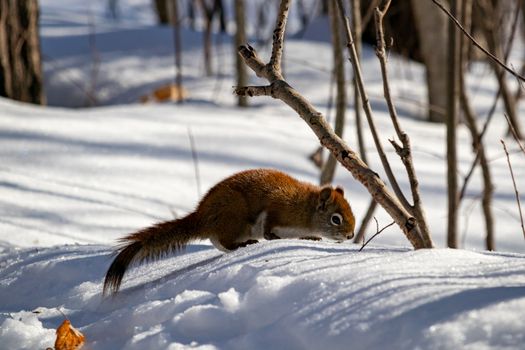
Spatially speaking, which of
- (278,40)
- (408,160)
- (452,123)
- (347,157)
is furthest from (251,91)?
(452,123)

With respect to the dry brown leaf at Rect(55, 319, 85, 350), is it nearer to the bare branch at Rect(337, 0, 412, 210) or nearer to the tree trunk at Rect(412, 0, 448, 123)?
the bare branch at Rect(337, 0, 412, 210)

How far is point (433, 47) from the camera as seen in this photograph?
28.0 ft

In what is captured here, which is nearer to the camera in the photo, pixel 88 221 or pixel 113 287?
pixel 113 287

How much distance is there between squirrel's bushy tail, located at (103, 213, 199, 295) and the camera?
287cm

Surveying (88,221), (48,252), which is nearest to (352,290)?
(48,252)

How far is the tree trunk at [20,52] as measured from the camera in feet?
23.9

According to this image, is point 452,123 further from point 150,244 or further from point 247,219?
point 150,244

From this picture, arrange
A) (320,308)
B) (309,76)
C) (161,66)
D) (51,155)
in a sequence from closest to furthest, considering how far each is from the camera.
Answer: (320,308) < (51,155) < (309,76) < (161,66)

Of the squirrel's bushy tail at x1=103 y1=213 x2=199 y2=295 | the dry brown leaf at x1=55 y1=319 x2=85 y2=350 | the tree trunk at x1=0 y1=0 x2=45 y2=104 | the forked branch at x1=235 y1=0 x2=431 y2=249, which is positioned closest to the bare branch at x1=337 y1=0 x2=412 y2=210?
the forked branch at x1=235 y1=0 x2=431 y2=249

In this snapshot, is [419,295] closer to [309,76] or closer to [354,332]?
[354,332]

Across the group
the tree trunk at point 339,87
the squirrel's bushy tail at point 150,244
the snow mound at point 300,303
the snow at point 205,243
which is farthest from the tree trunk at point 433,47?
the snow mound at point 300,303

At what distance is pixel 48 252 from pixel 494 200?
147 inches

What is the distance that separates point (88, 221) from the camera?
4.75 meters

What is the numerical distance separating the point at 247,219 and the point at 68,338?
3.81ft
